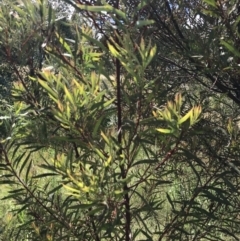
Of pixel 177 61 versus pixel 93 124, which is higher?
pixel 177 61

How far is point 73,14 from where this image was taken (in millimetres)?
1143

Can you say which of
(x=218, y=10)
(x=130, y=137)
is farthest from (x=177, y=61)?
(x=130, y=137)

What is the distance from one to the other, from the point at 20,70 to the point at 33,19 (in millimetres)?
262

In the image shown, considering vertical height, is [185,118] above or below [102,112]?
below

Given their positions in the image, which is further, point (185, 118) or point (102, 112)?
point (102, 112)

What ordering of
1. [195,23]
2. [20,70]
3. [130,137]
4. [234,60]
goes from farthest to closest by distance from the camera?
[195,23], [20,70], [234,60], [130,137]

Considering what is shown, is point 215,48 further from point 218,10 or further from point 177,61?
point 177,61

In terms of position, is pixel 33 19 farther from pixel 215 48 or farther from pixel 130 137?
pixel 215 48

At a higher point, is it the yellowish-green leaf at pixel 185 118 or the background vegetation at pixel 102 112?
the background vegetation at pixel 102 112

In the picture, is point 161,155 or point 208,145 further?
point 208,145

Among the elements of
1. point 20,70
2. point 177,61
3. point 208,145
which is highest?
point 177,61

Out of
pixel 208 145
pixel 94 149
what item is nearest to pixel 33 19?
pixel 94 149

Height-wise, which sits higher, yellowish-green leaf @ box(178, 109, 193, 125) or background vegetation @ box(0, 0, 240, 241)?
background vegetation @ box(0, 0, 240, 241)

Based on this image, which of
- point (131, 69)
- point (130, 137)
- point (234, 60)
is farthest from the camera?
point (234, 60)
